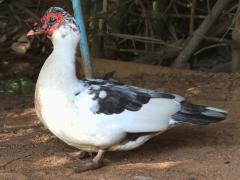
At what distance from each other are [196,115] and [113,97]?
1.75 ft

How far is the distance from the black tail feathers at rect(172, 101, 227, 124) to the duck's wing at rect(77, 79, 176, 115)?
0.18 m

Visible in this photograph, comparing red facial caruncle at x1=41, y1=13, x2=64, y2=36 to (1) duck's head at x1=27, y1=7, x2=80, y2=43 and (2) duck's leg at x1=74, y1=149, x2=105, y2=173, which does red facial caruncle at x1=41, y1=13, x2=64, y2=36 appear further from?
(2) duck's leg at x1=74, y1=149, x2=105, y2=173

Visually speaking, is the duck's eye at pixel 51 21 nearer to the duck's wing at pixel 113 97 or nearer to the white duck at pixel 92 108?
the white duck at pixel 92 108

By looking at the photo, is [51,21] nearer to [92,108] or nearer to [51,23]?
[51,23]

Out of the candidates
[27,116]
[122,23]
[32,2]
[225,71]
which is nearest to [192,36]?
[225,71]

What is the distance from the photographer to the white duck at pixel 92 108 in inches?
141

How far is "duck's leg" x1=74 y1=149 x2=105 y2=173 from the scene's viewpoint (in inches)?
143

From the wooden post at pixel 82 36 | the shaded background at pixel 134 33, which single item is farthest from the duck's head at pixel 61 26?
the shaded background at pixel 134 33

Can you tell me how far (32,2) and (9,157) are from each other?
294 cm

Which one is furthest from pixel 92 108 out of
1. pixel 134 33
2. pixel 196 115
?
pixel 134 33

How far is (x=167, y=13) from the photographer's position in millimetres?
6652

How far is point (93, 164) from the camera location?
3662 mm

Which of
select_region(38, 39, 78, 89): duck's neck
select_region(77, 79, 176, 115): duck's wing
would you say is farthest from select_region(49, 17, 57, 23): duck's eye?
select_region(77, 79, 176, 115): duck's wing

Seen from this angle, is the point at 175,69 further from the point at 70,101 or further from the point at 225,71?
the point at 70,101
